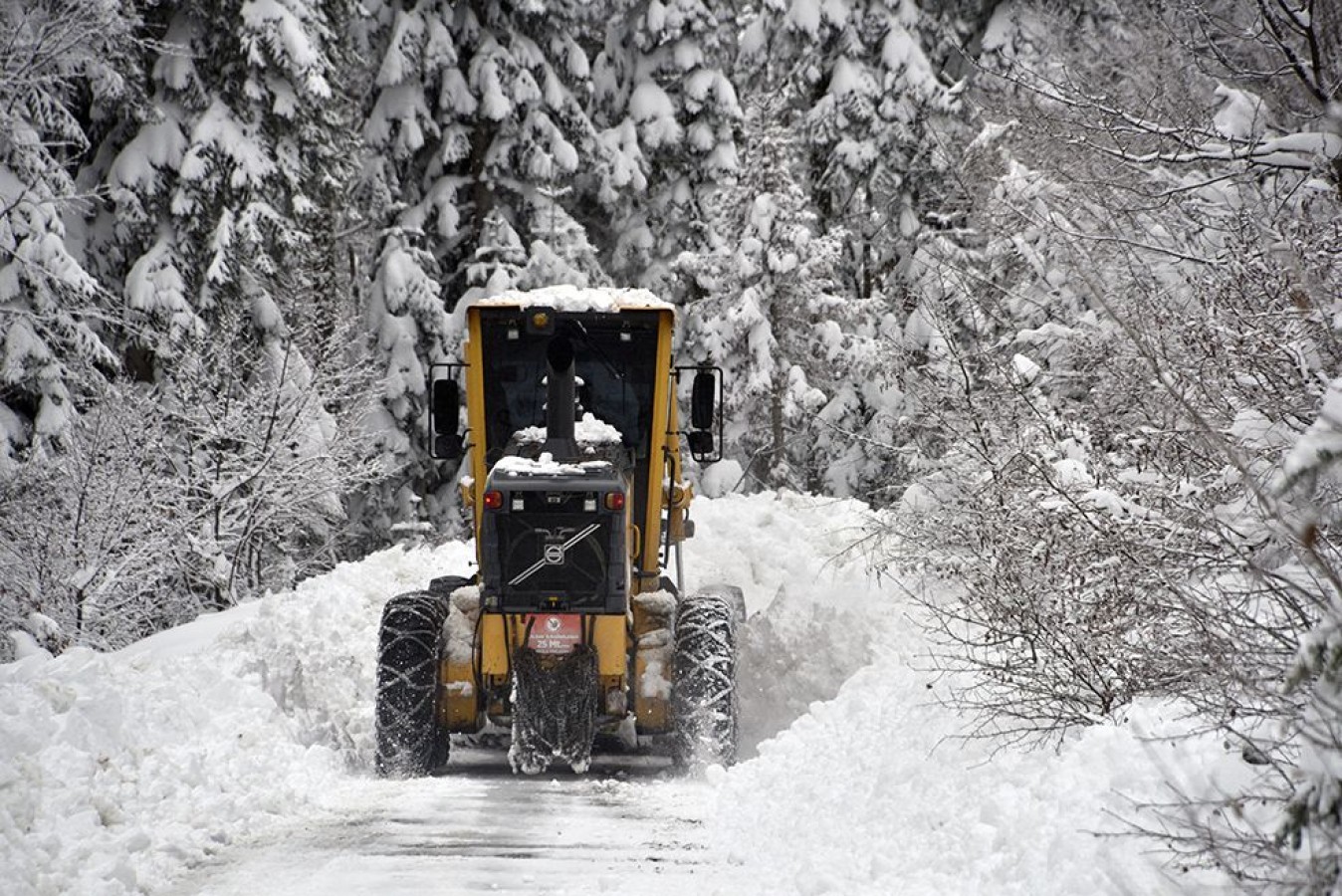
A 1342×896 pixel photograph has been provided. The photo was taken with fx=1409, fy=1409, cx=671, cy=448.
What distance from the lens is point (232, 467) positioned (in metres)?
18.7

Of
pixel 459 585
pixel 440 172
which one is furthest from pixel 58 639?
pixel 440 172

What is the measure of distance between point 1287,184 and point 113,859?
18.4ft

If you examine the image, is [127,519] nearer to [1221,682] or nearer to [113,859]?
[113,859]

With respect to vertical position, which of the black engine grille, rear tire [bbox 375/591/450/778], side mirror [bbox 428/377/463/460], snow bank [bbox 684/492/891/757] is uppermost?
side mirror [bbox 428/377/463/460]

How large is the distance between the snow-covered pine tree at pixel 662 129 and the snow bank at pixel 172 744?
19.6 metres

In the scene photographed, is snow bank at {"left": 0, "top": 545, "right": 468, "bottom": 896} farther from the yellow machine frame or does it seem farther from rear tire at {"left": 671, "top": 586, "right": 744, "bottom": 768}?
rear tire at {"left": 671, "top": 586, "right": 744, "bottom": 768}

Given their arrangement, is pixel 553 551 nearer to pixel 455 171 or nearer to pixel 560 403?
pixel 560 403

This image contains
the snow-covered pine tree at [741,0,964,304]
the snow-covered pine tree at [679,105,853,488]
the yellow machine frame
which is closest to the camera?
the yellow machine frame

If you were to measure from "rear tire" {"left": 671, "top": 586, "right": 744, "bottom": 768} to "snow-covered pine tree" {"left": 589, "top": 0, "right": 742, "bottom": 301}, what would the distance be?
20308 mm

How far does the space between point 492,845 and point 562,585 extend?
2.39m

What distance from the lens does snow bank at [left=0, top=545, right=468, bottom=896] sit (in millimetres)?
6273

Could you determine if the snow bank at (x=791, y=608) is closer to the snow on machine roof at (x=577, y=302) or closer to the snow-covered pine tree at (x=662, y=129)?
the snow on machine roof at (x=577, y=302)

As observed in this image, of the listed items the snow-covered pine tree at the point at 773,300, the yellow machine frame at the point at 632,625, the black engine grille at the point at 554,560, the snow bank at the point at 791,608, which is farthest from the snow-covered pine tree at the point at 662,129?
the black engine grille at the point at 554,560

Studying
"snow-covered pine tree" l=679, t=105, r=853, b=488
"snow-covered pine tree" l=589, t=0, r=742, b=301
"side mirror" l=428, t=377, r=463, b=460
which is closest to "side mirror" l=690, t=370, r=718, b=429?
"side mirror" l=428, t=377, r=463, b=460
